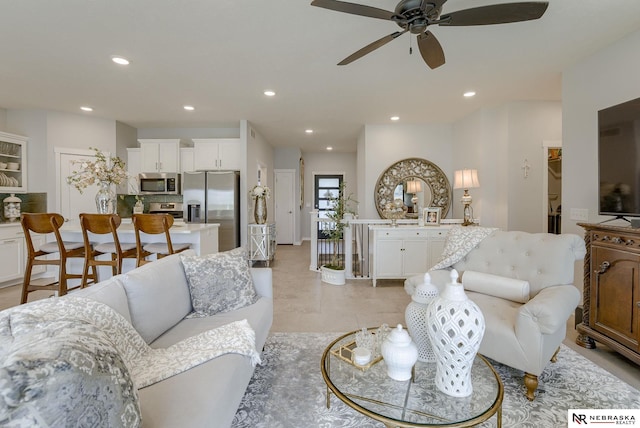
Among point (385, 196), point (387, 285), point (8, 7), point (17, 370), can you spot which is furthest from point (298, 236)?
point (17, 370)

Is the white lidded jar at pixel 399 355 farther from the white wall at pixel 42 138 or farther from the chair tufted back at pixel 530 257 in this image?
the white wall at pixel 42 138

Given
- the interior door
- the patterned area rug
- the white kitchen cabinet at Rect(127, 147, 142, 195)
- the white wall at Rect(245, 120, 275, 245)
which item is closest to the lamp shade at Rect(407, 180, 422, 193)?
the white wall at Rect(245, 120, 275, 245)

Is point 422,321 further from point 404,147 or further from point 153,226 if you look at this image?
point 404,147

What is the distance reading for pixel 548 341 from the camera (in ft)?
5.64

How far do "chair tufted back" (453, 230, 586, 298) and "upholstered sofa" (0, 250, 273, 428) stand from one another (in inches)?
72.3

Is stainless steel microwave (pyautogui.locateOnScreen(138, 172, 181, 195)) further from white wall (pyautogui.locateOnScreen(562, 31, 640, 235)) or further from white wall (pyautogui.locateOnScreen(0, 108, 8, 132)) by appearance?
white wall (pyautogui.locateOnScreen(562, 31, 640, 235))

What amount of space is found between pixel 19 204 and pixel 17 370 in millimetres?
Answer: 5733

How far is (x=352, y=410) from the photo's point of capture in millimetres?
1646

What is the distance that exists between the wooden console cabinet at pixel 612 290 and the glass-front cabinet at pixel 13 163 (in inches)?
280

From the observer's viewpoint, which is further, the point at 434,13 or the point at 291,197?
the point at 291,197

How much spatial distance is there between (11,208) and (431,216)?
640cm

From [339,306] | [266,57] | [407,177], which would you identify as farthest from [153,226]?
[407,177]

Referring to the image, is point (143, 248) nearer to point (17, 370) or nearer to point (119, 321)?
point (119, 321)

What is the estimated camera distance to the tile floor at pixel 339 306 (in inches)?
88.5
